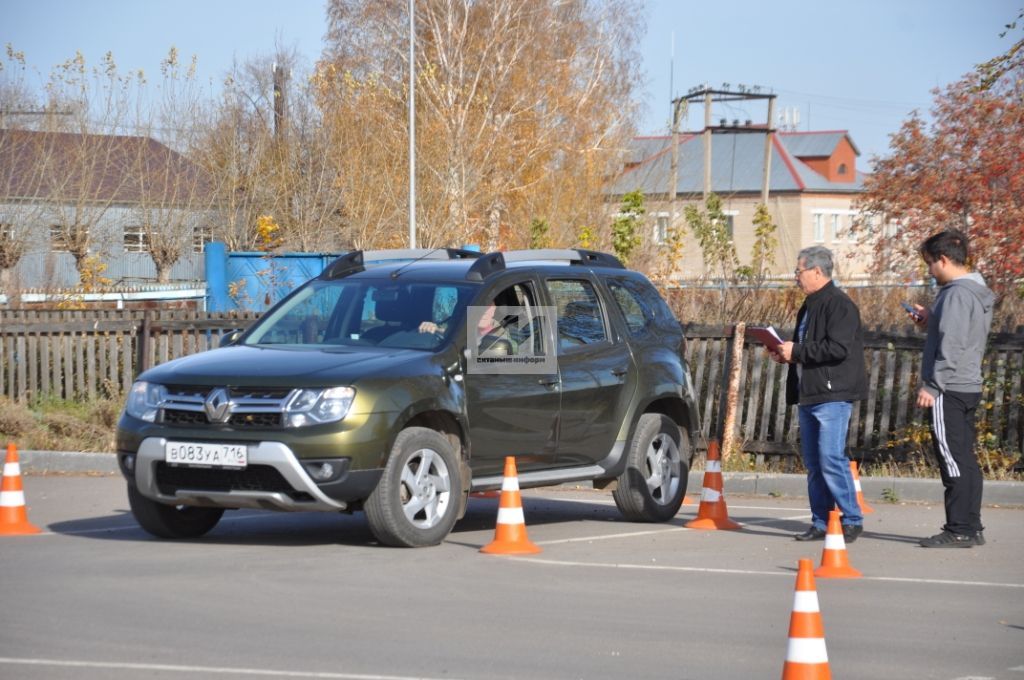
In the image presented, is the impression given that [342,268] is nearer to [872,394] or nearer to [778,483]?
[778,483]

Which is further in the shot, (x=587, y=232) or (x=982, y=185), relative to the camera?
(x=587, y=232)

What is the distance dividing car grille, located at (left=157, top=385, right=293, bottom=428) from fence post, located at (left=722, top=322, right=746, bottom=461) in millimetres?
6681

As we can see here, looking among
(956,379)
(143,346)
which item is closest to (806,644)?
(956,379)

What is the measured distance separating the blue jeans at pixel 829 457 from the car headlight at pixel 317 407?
3.07 metres

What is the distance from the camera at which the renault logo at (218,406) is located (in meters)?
8.96

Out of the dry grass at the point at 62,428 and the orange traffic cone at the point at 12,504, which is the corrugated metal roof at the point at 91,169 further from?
the orange traffic cone at the point at 12,504

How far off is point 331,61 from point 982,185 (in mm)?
27785

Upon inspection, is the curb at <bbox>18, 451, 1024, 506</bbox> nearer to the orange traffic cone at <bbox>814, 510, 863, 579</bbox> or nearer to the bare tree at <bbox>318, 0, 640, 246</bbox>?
the orange traffic cone at <bbox>814, 510, 863, 579</bbox>

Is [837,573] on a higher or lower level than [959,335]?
lower

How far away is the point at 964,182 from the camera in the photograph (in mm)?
22125

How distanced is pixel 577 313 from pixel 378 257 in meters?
1.46

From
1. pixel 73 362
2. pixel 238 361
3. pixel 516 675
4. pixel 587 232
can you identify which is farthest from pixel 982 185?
pixel 516 675

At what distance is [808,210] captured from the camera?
9219cm

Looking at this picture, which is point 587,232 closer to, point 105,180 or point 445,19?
point 105,180
